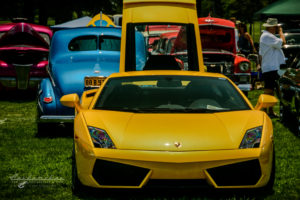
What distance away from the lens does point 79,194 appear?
→ 18.7 feet

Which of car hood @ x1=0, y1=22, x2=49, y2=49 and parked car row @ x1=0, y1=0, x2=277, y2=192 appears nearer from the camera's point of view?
parked car row @ x1=0, y1=0, x2=277, y2=192

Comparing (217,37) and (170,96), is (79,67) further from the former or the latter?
(217,37)

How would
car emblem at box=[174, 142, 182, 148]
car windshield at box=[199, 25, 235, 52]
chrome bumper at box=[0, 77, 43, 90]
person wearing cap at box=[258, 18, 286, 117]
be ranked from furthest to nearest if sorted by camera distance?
car windshield at box=[199, 25, 235, 52] < chrome bumper at box=[0, 77, 43, 90] < person wearing cap at box=[258, 18, 286, 117] < car emblem at box=[174, 142, 182, 148]

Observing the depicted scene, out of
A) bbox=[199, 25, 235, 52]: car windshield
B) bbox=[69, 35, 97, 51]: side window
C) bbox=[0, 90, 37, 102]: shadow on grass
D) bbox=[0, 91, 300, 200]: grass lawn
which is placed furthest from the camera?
bbox=[199, 25, 235, 52]: car windshield

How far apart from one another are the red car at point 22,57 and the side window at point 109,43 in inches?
133

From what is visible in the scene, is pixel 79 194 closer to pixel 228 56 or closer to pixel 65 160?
pixel 65 160

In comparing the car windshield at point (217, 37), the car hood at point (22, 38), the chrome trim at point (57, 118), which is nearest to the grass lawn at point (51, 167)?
the chrome trim at point (57, 118)

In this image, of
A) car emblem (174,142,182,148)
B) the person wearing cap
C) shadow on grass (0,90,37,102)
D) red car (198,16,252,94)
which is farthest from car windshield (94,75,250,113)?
shadow on grass (0,90,37,102)

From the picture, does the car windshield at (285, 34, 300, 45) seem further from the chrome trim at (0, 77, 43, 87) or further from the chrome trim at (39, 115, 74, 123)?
the chrome trim at (39, 115, 74, 123)

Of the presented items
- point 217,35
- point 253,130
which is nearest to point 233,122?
point 253,130

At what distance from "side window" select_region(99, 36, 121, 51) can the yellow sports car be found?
17.7 feet

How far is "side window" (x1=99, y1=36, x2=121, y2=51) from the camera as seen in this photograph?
37.4 feet

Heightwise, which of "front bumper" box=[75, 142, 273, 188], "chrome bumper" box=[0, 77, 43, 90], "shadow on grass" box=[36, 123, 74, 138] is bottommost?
"chrome bumper" box=[0, 77, 43, 90]

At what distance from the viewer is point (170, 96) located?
6.54 metres
